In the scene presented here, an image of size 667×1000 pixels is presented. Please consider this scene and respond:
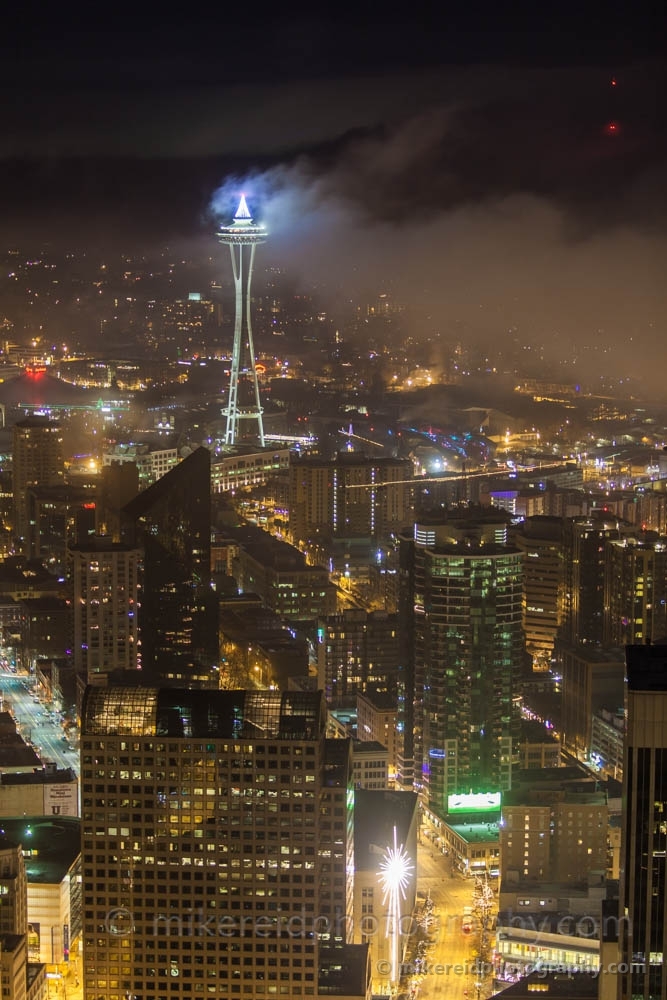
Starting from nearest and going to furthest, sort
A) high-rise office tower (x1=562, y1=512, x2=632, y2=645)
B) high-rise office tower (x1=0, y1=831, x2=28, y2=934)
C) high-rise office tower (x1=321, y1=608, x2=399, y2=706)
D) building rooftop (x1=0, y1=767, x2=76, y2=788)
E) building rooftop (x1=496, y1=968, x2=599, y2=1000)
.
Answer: building rooftop (x1=496, y1=968, x2=599, y2=1000)
high-rise office tower (x1=0, y1=831, x2=28, y2=934)
building rooftop (x1=0, y1=767, x2=76, y2=788)
high-rise office tower (x1=321, y1=608, x2=399, y2=706)
high-rise office tower (x1=562, y1=512, x2=632, y2=645)

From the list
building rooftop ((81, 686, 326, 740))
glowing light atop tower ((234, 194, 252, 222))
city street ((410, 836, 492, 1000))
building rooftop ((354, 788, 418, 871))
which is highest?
glowing light atop tower ((234, 194, 252, 222))

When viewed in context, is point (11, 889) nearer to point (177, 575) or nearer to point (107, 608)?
point (107, 608)


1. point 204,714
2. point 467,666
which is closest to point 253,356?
point 467,666

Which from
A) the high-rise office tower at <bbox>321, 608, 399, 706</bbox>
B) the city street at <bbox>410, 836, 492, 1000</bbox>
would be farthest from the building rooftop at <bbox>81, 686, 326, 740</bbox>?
the high-rise office tower at <bbox>321, 608, 399, 706</bbox>

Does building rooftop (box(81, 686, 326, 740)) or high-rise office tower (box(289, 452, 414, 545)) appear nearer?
building rooftop (box(81, 686, 326, 740))

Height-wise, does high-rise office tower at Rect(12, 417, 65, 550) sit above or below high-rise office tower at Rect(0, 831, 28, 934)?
above

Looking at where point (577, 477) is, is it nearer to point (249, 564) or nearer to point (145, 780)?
point (249, 564)

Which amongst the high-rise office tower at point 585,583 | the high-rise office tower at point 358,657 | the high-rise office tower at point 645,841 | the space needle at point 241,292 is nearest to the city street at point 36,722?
the high-rise office tower at point 358,657

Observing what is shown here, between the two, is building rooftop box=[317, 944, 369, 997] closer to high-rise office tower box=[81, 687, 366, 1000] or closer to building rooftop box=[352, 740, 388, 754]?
high-rise office tower box=[81, 687, 366, 1000]
